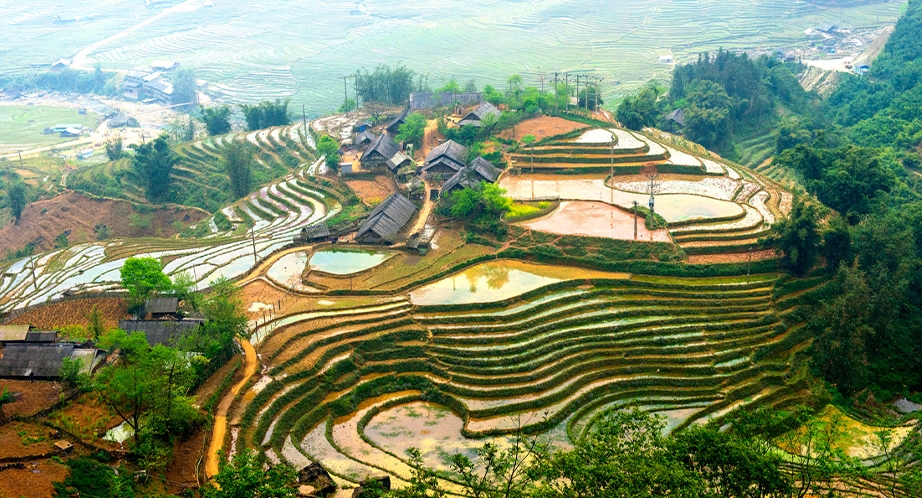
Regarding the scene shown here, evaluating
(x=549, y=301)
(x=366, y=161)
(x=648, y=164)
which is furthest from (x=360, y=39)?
(x=549, y=301)

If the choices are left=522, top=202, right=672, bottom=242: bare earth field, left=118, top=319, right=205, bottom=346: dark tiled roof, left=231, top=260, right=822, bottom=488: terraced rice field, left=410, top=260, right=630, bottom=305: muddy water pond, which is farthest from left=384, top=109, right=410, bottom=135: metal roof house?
left=118, top=319, right=205, bottom=346: dark tiled roof

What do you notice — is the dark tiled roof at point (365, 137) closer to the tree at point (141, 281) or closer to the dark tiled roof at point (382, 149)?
the dark tiled roof at point (382, 149)

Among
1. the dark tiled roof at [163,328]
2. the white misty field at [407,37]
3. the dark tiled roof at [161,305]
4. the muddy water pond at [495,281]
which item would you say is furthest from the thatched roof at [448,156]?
the white misty field at [407,37]

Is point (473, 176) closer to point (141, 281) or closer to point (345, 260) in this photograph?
point (345, 260)

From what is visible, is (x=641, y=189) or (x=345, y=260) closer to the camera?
(x=345, y=260)

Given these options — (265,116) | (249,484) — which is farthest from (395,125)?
(249,484)

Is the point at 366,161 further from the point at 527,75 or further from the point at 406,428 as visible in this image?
the point at 527,75
